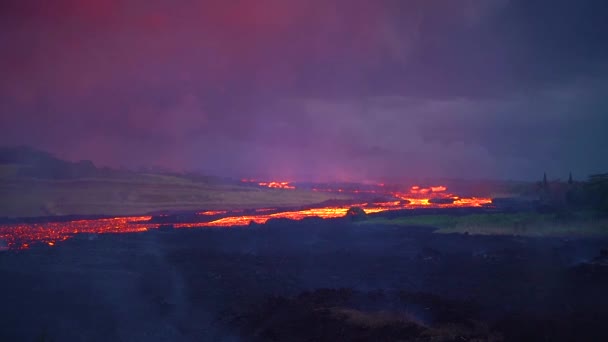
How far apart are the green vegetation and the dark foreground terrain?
14.8 ft

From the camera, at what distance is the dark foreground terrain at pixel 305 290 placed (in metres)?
20.8

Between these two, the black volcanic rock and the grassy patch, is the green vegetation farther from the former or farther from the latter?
the grassy patch

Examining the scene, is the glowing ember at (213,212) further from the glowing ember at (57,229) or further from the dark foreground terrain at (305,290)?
the dark foreground terrain at (305,290)

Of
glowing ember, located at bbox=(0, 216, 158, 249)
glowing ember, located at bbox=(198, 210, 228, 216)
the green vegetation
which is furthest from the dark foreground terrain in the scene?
glowing ember, located at bbox=(198, 210, 228, 216)

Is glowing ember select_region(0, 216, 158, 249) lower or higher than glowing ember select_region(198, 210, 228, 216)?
lower

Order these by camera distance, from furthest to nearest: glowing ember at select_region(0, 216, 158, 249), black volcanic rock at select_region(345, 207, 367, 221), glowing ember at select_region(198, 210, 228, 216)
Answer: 1. glowing ember at select_region(198, 210, 228, 216)
2. black volcanic rock at select_region(345, 207, 367, 221)
3. glowing ember at select_region(0, 216, 158, 249)

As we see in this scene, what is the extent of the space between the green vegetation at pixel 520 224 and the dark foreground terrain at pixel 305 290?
4502 millimetres

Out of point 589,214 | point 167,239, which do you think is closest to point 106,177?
point 167,239

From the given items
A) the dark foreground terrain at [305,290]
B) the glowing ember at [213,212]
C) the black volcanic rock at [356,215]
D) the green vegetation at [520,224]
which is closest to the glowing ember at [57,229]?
the dark foreground terrain at [305,290]

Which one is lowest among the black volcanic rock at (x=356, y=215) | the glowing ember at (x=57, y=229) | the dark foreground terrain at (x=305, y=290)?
the dark foreground terrain at (x=305, y=290)

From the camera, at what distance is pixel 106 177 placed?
88.9 meters

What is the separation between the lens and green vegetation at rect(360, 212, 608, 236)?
165 ft

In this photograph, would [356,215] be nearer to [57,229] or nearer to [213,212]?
[213,212]

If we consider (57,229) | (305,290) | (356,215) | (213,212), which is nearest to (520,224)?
(356,215)
